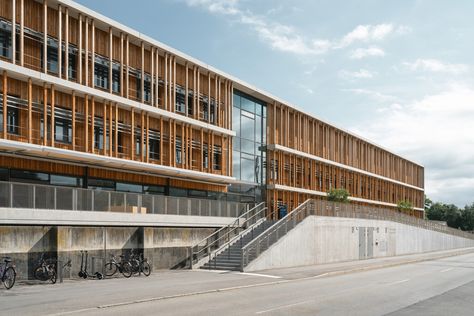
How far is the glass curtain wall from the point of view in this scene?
45438mm

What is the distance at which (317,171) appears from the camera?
5753 cm

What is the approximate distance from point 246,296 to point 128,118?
17.9 metres

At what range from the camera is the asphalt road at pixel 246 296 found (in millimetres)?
15891

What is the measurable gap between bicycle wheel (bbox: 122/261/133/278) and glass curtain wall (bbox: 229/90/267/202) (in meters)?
17.8

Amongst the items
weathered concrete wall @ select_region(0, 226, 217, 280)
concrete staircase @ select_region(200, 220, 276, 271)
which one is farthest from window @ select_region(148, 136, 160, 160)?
concrete staircase @ select_region(200, 220, 276, 271)

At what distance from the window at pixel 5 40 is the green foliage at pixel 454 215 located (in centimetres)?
11704

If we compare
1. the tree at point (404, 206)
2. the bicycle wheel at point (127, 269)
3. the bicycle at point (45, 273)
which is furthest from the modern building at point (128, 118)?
the tree at point (404, 206)

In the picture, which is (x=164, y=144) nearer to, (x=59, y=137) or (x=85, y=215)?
(x=59, y=137)

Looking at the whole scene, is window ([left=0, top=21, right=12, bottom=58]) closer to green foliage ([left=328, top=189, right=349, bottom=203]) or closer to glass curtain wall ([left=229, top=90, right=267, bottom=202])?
glass curtain wall ([left=229, top=90, right=267, bottom=202])

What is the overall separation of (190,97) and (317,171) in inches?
842

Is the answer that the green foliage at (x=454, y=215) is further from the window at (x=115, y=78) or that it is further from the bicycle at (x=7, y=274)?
the bicycle at (x=7, y=274)

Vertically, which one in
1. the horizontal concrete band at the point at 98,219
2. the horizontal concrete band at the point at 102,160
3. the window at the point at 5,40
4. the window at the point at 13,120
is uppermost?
the window at the point at 5,40

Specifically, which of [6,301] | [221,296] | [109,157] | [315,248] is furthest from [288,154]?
[6,301]

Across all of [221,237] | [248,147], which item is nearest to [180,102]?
[248,147]
